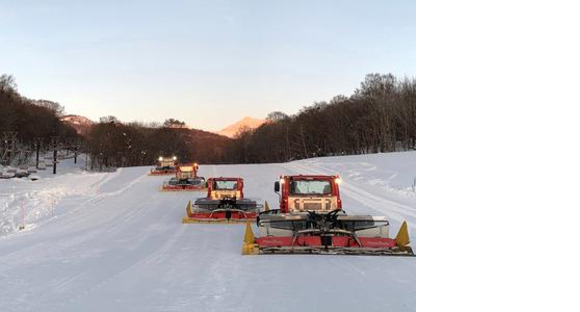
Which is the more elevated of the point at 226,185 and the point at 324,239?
the point at 226,185

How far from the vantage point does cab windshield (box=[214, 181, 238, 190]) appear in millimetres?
20562

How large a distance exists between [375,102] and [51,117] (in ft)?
237

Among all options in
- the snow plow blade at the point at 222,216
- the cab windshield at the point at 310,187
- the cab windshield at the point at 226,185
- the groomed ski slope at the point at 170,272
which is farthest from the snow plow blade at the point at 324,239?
the cab windshield at the point at 226,185

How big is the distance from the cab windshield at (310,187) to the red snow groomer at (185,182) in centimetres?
1686

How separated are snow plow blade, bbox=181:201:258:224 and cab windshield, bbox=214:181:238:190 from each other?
10.1 ft

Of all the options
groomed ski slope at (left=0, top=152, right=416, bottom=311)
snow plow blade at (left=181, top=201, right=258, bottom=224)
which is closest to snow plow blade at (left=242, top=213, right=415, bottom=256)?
groomed ski slope at (left=0, top=152, right=416, bottom=311)

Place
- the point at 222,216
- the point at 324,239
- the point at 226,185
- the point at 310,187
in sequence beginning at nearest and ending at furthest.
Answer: the point at 324,239 → the point at 310,187 → the point at 222,216 → the point at 226,185

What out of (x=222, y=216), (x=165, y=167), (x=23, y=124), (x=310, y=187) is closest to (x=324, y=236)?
(x=310, y=187)

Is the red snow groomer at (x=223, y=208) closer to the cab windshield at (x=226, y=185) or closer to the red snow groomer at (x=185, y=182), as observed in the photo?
the cab windshield at (x=226, y=185)

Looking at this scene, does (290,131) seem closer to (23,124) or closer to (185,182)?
(23,124)

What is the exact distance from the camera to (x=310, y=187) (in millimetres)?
14703

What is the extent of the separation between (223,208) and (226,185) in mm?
4059
